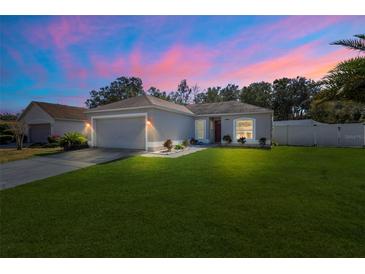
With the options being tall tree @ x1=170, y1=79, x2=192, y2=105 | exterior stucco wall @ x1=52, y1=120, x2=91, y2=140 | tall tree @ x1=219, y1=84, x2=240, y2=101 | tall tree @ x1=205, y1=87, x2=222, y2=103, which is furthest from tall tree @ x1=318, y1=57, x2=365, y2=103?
tall tree @ x1=170, y1=79, x2=192, y2=105

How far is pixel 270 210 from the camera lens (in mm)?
4230

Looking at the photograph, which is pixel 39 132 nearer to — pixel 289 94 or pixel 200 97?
pixel 200 97

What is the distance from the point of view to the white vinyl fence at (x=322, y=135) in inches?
668

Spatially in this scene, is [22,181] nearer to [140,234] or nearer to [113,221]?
[113,221]

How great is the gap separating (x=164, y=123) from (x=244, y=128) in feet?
22.8

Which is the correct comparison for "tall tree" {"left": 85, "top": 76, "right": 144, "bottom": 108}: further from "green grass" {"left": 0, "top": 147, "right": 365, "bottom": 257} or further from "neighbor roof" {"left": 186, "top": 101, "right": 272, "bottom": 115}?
"green grass" {"left": 0, "top": 147, "right": 365, "bottom": 257}

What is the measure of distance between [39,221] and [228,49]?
966 centimetres

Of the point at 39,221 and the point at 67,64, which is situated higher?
the point at 67,64

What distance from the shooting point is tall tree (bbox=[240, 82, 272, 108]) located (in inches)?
1506

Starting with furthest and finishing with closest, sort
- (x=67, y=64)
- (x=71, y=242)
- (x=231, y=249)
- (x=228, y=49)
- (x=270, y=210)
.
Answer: (x=67, y=64), (x=228, y=49), (x=270, y=210), (x=71, y=242), (x=231, y=249)

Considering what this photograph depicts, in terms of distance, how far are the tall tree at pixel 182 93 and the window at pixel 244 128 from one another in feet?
93.2

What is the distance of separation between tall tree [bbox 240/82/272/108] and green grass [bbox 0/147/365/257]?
3328 cm

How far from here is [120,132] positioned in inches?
590
